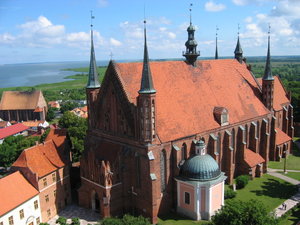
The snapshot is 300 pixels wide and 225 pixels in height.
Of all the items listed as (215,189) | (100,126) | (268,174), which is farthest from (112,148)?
(268,174)

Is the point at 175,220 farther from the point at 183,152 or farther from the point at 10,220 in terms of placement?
the point at 10,220

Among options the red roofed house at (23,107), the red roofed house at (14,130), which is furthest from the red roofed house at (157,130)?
the red roofed house at (23,107)

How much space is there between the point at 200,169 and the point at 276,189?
15.8m

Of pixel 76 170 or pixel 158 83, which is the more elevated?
pixel 158 83

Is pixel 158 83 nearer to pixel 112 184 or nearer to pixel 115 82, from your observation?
pixel 115 82

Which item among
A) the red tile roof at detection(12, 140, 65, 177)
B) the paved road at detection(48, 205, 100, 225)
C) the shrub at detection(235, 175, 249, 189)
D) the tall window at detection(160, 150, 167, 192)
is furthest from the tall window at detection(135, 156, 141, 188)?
the shrub at detection(235, 175, 249, 189)

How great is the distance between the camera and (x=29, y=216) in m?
36.4

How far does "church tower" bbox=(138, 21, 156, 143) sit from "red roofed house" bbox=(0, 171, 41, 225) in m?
15.4

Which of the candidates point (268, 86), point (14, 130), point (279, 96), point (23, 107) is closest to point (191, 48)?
point (268, 86)

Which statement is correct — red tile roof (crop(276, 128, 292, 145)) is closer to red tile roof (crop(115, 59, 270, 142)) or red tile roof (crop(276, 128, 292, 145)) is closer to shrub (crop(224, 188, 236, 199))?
red tile roof (crop(115, 59, 270, 142))

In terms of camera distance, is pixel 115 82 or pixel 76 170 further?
pixel 76 170

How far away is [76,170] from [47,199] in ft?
27.0

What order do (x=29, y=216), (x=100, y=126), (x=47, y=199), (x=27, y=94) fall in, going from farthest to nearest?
(x=27, y=94), (x=100, y=126), (x=47, y=199), (x=29, y=216)

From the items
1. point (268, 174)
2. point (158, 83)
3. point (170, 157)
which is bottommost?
point (268, 174)
